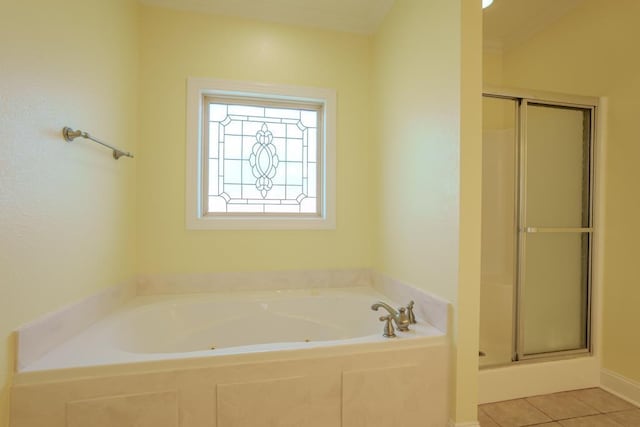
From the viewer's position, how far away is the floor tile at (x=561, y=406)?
5.31 ft

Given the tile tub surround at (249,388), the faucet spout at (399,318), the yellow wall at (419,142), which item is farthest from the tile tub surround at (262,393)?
the yellow wall at (419,142)

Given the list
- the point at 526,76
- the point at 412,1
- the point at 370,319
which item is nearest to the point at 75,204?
the point at 370,319

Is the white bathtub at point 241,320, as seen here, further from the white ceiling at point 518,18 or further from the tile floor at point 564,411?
the white ceiling at point 518,18

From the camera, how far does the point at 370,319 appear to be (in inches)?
73.4

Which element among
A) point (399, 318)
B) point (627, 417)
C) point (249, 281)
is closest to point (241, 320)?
point (249, 281)

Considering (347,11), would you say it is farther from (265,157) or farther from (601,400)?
(601,400)

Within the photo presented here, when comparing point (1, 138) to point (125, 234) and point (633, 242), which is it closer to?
point (125, 234)

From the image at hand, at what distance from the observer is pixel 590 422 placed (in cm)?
155

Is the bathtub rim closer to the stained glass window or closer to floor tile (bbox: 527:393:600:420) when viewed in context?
floor tile (bbox: 527:393:600:420)

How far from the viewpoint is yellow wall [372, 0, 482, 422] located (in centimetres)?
136

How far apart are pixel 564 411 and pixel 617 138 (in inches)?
65.1

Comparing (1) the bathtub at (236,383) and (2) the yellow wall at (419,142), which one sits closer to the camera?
(1) the bathtub at (236,383)

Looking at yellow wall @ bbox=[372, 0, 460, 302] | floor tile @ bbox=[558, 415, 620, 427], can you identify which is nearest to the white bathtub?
yellow wall @ bbox=[372, 0, 460, 302]

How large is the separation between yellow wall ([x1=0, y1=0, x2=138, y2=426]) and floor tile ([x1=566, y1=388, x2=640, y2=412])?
274cm
